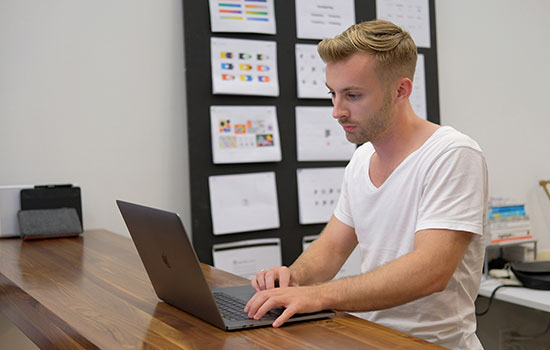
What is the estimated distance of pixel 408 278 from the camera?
4.41 feet

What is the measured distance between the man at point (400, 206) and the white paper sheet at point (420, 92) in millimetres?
1523

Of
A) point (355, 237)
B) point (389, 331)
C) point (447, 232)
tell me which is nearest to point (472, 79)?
point (355, 237)

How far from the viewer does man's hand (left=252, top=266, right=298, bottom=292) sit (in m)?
1.38

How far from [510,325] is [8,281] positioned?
262 centimetres

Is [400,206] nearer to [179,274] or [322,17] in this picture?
[179,274]

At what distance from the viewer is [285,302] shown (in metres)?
1.20

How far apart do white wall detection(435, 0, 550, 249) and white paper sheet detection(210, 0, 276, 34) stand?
1059 mm

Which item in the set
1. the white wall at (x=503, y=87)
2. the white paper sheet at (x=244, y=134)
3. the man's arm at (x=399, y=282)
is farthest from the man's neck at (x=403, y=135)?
the white wall at (x=503, y=87)

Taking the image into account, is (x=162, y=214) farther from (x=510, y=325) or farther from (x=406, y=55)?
(x=510, y=325)

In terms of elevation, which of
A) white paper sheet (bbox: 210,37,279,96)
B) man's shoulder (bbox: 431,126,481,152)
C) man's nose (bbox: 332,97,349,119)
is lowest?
man's shoulder (bbox: 431,126,481,152)

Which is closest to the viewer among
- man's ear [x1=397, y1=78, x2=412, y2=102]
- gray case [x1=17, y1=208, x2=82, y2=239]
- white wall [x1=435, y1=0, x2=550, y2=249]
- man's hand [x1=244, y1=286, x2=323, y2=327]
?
man's hand [x1=244, y1=286, x2=323, y2=327]

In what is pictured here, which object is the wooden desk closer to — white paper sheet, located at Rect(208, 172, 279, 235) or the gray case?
the gray case

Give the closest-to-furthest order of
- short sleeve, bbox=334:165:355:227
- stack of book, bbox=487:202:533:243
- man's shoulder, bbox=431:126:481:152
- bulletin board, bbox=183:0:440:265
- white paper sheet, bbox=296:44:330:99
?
man's shoulder, bbox=431:126:481:152 < short sleeve, bbox=334:165:355:227 < bulletin board, bbox=183:0:440:265 < white paper sheet, bbox=296:44:330:99 < stack of book, bbox=487:202:533:243

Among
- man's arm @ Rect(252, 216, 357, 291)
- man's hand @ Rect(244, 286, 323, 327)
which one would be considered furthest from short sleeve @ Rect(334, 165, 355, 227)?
man's hand @ Rect(244, 286, 323, 327)
